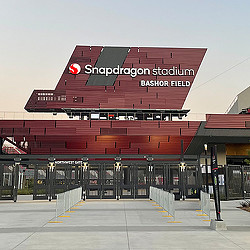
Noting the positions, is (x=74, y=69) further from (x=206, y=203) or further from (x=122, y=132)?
(x=206, y=203)

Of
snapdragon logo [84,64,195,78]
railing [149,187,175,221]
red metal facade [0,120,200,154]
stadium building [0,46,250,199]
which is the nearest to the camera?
railing [149,187,175,221]

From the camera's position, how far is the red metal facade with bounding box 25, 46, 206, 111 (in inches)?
1283

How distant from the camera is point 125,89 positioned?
108 feet

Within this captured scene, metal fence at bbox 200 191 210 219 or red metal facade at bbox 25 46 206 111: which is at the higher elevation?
red metal facade at bbox 25 46 206 111

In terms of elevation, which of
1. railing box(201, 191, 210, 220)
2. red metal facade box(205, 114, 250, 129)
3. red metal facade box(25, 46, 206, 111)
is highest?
red metal facade box(25, 46, 206, 111)

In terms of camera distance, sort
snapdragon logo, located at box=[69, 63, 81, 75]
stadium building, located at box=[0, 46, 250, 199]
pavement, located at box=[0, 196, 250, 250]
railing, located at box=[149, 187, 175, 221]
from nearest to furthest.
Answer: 1. pavement, located at box=[0, 196, 250, 250]
2. railing, located at box=[149, 187, 175, 221]
3. stadium building, located at box=[0, 46, 250, 199]
4. snapdragon logo, located at box=[69, 63, 81, 75]

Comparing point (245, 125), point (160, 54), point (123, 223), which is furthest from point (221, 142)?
point (123, 223)

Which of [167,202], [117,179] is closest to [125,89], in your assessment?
[117,179]

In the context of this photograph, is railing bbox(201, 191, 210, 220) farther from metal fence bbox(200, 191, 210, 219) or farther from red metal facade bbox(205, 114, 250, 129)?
red metal facade bbox(205, 114, 250, 129)

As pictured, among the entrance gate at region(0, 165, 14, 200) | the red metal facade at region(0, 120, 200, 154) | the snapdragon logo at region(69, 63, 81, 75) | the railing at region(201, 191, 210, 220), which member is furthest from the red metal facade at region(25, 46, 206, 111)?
the railing at region(201, 191, 210, 220)

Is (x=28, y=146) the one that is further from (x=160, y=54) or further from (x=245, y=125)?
(x=245, y=125)

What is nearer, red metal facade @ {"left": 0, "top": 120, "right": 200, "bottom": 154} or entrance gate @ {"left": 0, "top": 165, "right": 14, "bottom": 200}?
entrance gate @ {"left": 0, "top": 165, "right": 14, "bottom": 200}

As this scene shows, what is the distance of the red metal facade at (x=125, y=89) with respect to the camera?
32594mm

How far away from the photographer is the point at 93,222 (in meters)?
13.4
